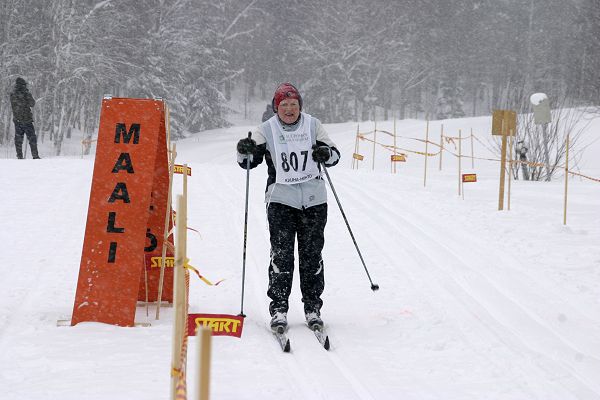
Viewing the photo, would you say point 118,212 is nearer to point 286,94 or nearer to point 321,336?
point 286,94

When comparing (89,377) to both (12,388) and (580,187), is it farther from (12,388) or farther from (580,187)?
(580,187)

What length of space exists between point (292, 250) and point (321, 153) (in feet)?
2.66

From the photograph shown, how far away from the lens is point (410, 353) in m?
4.52

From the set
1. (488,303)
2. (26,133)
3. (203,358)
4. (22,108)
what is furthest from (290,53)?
(203,358)

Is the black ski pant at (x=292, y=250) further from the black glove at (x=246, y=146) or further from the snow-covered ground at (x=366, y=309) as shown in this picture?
the black glove at (x=246, y=146)

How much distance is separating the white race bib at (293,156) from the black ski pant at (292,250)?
9.6 inches

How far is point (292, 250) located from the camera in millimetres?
4988

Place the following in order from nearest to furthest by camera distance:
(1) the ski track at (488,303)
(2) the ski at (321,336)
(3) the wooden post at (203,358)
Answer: (3) the wooden post at (203,358), (1) the ski track at (488,303), (2) the ski at (321,336)

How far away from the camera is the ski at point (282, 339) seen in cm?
438

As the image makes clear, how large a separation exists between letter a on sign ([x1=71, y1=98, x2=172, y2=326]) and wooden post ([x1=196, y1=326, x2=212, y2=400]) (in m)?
3.17

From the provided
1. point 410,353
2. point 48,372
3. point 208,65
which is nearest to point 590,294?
point 410,353

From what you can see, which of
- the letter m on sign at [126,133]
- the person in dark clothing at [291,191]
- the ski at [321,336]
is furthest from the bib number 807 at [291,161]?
the ski at [321,336]

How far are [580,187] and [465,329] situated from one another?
11.1 m

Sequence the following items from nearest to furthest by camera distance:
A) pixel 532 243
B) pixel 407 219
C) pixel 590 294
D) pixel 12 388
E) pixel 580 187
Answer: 1. pixel 12 388
2. pixel 590 294
3. pixel 532 243
4. pixel 407 219
5. pixel 580 187
